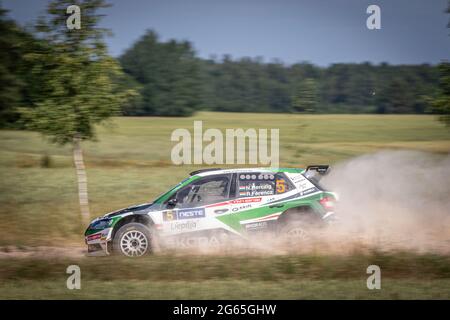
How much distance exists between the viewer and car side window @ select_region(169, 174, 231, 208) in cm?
1084

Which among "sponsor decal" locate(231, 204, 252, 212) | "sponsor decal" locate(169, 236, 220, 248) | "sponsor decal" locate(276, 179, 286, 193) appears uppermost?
"sponsor decal" locate(276, 179, 286, 193)

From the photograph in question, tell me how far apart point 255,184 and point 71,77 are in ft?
21.1

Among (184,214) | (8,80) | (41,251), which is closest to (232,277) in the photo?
(184,214)

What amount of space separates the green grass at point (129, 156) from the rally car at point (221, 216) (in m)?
3.76

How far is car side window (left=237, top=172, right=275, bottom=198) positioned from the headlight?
8.32 ft

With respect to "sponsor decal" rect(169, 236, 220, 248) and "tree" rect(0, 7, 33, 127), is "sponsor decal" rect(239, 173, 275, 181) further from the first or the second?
"tree" rect(0, 7, 33, 127)

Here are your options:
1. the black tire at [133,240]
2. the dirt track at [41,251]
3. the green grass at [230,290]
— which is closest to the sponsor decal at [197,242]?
the black tire at [133,240]

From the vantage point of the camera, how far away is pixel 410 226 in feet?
43.7

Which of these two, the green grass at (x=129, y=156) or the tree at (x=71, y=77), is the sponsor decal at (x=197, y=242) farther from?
the tree at (x=71, y=77)

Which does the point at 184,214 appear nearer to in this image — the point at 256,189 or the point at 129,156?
the point at 256,189

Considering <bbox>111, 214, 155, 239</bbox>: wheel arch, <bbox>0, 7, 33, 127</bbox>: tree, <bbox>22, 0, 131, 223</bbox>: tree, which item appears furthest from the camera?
<bbox>0, 7, 33, 127</bbox>: tree

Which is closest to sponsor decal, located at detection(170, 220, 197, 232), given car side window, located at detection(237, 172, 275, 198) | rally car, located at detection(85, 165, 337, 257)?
rally car, located at detection(85, 165, 337, 257)

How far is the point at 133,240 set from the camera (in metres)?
10.8

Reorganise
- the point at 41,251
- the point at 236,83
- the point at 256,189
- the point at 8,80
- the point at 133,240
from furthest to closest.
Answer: the point at 236,83 → the point at 8,80 → the point at 41,251 → the point at 256,189 → the point at 133,240
